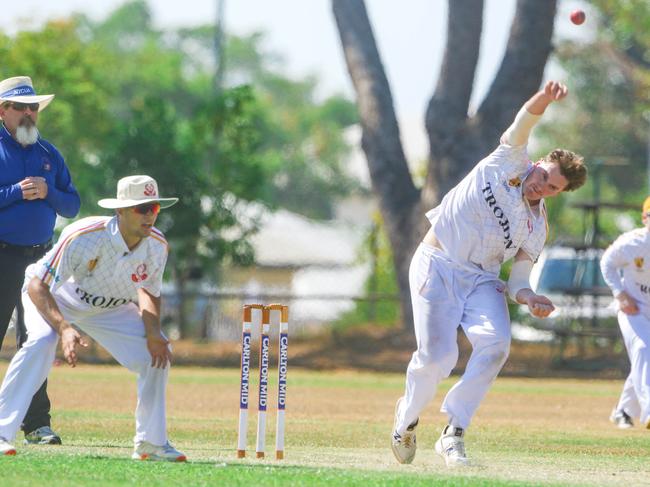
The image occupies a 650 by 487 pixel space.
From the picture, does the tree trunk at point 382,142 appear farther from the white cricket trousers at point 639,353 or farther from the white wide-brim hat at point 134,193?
the white wide-brim hat at point 134,193

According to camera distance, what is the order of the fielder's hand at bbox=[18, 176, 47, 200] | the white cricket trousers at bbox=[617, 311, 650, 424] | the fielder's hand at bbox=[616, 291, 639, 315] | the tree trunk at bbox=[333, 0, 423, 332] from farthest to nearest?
the tree trunk at bbox=[333, 0, 423, 332] < the fielder's hand at bbox=[616, 291, 639, 315] < the white cricket trousers at bbox=[617, 311, 650, 424] < the fielder's hand at bbox=[18, 176, 47, 200]

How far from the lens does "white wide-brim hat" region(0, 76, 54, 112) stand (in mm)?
11172

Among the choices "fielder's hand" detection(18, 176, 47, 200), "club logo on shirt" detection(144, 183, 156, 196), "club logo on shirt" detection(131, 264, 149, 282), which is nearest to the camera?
"club logo on shirt" detection(144, 183, 156, 196)

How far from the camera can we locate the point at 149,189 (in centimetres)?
988

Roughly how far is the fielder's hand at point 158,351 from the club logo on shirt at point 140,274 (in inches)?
14.3

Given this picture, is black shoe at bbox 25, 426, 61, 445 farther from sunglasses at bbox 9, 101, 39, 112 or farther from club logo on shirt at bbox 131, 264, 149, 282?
sunglasses at bbox 9, 101, 39, 112

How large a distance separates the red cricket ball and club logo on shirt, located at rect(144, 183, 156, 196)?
4.20m

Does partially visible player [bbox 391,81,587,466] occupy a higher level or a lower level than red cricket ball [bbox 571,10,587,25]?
lower

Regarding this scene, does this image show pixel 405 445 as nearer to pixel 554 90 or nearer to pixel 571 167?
pixel 571 167

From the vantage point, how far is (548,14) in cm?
2392

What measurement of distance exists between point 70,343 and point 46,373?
1.78 feet

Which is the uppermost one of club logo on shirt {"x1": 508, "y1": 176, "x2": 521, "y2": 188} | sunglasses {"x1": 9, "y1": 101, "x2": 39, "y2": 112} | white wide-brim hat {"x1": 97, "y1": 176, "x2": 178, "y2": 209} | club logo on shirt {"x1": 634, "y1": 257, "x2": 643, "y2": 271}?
sunglasses {"x1": 9, "y1": 101, "x2": 39, "y2": 112}

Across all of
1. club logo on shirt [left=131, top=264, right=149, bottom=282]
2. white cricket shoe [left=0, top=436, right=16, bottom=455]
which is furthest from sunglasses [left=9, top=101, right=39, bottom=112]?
white cricket shoe [left=0, top=436, right=16, bottom=455]

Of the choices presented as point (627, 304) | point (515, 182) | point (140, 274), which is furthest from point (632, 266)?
point (140, 274)
